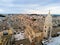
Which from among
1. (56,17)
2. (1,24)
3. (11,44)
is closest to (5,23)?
(1,24)

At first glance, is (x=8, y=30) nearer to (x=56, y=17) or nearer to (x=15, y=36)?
(x=15, y=36)

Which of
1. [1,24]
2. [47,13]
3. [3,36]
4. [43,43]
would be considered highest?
[47,13]

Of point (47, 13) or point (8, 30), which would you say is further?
point (47, 13)

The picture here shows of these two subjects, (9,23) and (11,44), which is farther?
(9,23)

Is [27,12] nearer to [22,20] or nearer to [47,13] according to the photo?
[22,20]

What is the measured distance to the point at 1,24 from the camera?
2986 millimetres

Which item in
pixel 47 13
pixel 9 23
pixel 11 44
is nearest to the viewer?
pixel 11 44

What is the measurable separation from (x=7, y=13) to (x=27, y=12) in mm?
475

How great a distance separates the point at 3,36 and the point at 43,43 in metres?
0.89

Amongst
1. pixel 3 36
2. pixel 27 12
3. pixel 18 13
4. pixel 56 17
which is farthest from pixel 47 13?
pixel 3 36

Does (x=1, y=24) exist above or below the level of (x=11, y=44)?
above

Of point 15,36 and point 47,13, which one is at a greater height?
point 47,13

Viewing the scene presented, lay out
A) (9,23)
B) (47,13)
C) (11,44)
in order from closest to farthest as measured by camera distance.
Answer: (11,44) → (9,23) → (47,13)

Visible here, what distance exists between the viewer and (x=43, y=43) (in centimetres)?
299
